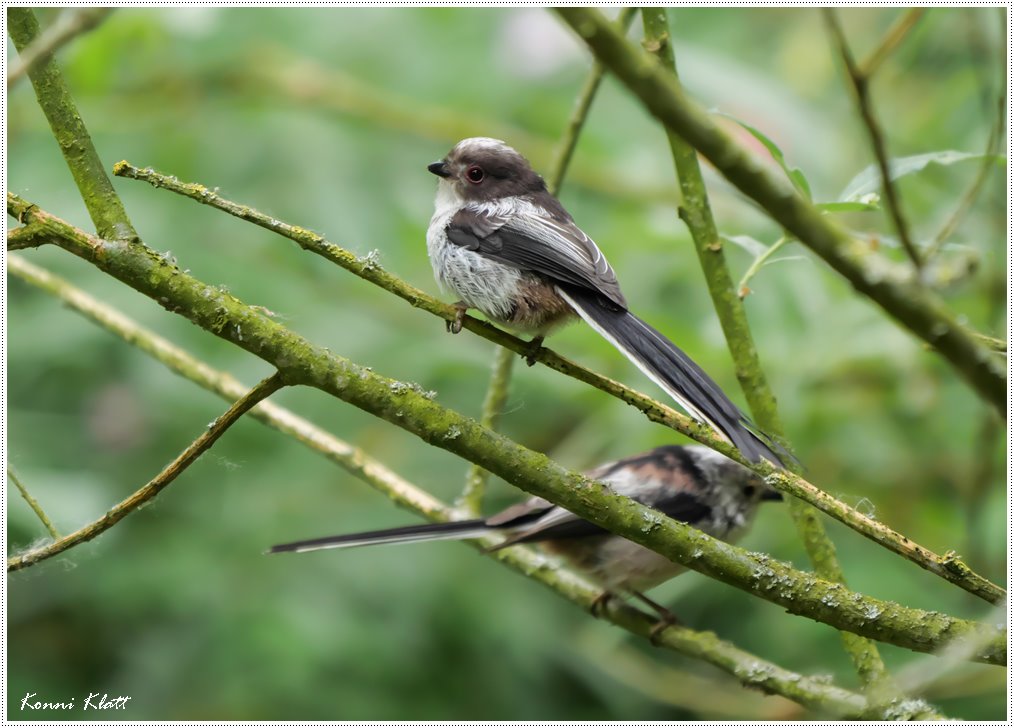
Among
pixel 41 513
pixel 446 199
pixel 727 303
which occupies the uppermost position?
A: pixel 446 199

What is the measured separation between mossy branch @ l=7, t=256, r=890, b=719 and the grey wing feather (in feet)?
2.37

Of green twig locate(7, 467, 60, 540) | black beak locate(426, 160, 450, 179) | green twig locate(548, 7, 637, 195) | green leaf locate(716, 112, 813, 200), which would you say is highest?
black beak locate(426, 160, 450, 179)

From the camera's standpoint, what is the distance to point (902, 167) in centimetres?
210

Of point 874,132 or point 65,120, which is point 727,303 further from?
A: point 65,120

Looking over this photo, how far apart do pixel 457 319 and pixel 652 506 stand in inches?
59.3

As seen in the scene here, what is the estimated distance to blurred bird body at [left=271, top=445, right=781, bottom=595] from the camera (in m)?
3.45

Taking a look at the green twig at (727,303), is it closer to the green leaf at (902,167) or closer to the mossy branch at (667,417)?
the green leaf at (902,167)

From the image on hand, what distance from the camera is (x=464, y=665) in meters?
4.02

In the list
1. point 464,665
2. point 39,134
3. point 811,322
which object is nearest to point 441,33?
point 39,134

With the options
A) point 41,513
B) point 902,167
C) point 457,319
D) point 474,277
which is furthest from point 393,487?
point 902,167

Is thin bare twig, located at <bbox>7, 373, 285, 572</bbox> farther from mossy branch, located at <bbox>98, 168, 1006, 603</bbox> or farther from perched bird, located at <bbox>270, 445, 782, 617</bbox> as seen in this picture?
perched bird, located at <bbox>270, 445, 782, 617</bbox>

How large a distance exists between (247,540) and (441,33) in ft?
8.38

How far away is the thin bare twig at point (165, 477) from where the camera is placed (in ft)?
5.73

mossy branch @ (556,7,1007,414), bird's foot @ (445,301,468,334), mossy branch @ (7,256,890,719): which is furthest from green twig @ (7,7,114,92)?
mossy branch @ (7,256,890,719)
